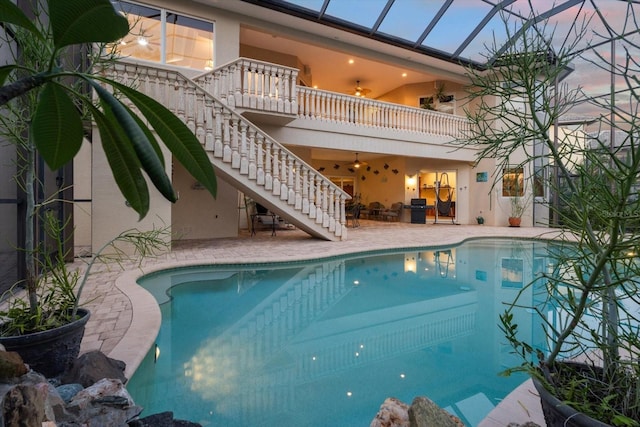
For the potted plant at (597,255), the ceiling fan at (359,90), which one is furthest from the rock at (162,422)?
the ceiling fan at (359,90)

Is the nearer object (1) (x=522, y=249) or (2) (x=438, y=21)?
(1) (x=522, y=249)

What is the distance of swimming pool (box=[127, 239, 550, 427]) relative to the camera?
2.17m

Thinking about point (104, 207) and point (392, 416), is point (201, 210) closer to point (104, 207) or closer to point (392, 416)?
point (104, 207)

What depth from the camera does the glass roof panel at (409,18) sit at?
941 centimetres

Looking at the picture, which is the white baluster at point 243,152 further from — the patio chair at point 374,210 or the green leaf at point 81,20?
the patio chair at point 374,210

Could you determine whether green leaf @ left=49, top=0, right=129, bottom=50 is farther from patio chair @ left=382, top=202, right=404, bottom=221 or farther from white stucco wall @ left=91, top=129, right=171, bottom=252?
patio chair @ left=382, top=202, right=404, bottom=221

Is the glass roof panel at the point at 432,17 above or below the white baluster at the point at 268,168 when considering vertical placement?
above

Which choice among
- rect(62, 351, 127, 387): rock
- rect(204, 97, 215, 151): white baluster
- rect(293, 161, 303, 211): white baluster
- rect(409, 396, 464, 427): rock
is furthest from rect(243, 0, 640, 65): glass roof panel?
rect(409, 396, 464, 427): rock

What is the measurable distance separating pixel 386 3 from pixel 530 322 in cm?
882

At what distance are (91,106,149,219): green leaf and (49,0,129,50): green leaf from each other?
7.3 inches

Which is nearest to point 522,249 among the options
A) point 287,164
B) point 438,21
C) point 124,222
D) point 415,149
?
point 415,149

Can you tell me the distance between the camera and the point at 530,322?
3846 millimetres

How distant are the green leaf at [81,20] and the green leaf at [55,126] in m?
0.14

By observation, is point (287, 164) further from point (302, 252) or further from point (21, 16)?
point (21, 16)
